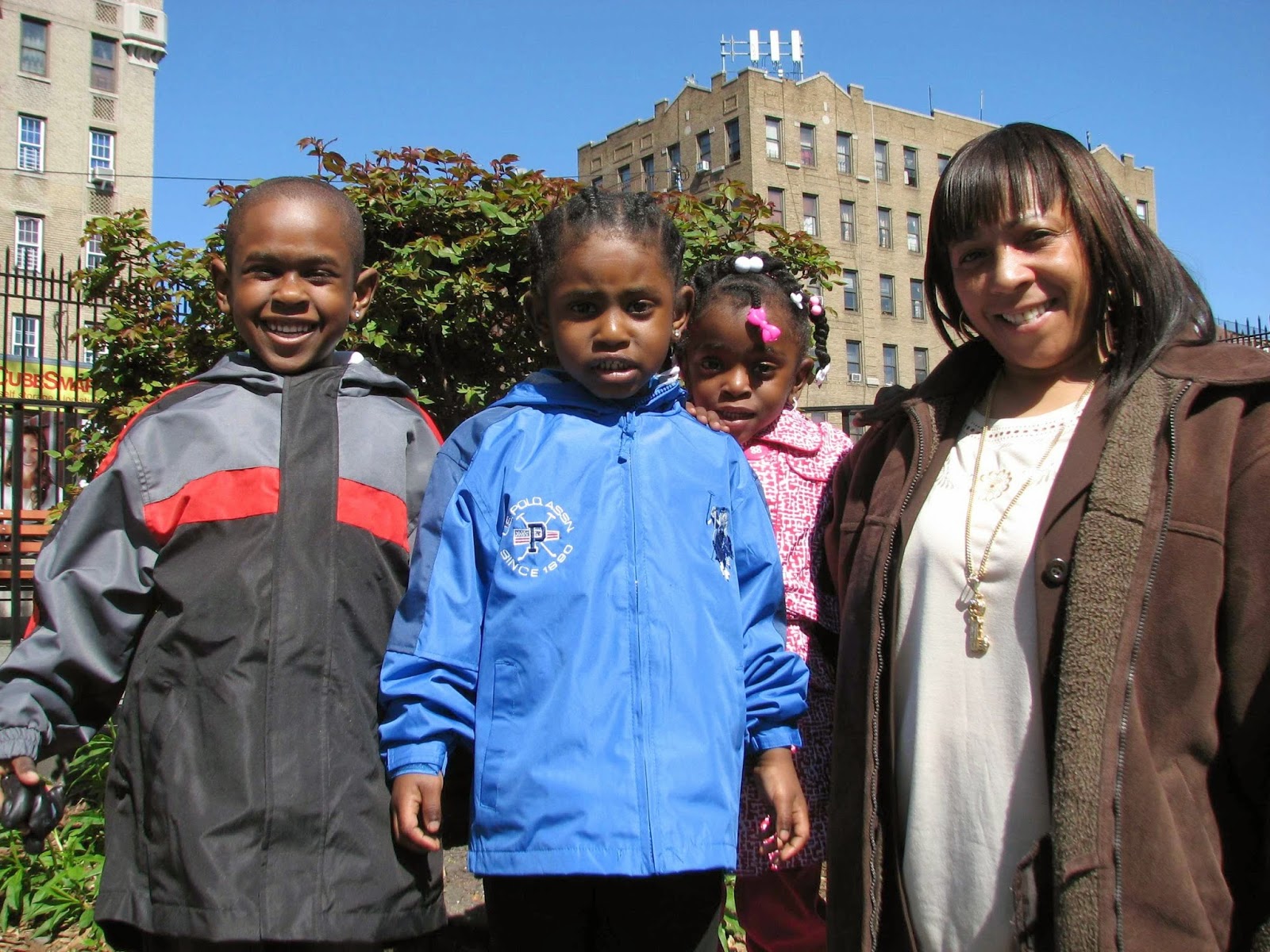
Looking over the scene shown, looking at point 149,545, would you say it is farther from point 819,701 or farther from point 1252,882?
point 1252,882

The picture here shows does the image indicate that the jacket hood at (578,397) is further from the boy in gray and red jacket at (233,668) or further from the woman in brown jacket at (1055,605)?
the woman in brown jacket at (1055,605)

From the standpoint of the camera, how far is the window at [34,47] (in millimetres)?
30031

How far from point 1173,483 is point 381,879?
151cm

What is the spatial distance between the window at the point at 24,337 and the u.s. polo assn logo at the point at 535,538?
5119 millimetres

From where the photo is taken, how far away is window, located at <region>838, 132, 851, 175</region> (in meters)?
38.4

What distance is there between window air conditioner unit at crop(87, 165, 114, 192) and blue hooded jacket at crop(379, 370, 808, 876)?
33.1 metres

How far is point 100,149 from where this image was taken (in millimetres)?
30500

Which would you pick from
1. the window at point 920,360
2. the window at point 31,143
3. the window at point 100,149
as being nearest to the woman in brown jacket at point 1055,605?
the window at point 31,143

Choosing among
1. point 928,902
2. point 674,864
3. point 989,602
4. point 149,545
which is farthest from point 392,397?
point 928,902

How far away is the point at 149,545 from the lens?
1.90 metres

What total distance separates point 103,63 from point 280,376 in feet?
117

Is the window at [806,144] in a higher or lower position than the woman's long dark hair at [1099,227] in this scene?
higher

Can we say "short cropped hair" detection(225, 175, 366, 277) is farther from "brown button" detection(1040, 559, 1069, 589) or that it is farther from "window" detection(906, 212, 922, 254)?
"window" detection(906, 212, 922, 254)

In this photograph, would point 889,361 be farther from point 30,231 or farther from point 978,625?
point 978,625
